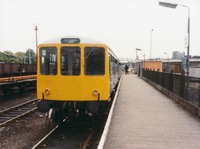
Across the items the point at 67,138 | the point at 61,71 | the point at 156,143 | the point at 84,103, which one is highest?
the point at 61,71

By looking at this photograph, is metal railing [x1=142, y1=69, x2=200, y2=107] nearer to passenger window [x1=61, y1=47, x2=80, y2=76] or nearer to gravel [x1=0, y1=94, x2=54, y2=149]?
passenger window [x1=61, y1=47, x2=80, y2=76]

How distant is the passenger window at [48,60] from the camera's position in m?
7.13

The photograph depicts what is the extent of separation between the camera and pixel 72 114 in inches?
299

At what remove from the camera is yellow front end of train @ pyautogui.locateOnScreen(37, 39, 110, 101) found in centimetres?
700

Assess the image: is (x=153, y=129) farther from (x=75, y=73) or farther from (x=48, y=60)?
(x=48, y=60)

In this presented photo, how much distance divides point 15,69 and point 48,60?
11840 mm

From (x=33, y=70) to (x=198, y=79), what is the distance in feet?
57.7

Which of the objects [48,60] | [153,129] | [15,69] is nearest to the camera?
[153,129]

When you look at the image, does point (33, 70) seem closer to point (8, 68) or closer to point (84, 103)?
point (8, 68)

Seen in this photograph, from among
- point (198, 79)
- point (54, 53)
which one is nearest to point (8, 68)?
point (54, 53)

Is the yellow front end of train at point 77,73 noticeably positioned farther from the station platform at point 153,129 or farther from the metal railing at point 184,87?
the metal railing at point 184,87

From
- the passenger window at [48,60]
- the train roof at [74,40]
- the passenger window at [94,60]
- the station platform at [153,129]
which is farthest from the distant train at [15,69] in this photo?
the passenger window at [94,60]

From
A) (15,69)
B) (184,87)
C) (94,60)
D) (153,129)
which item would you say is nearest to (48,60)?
(94,60)

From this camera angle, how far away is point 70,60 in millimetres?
7035
